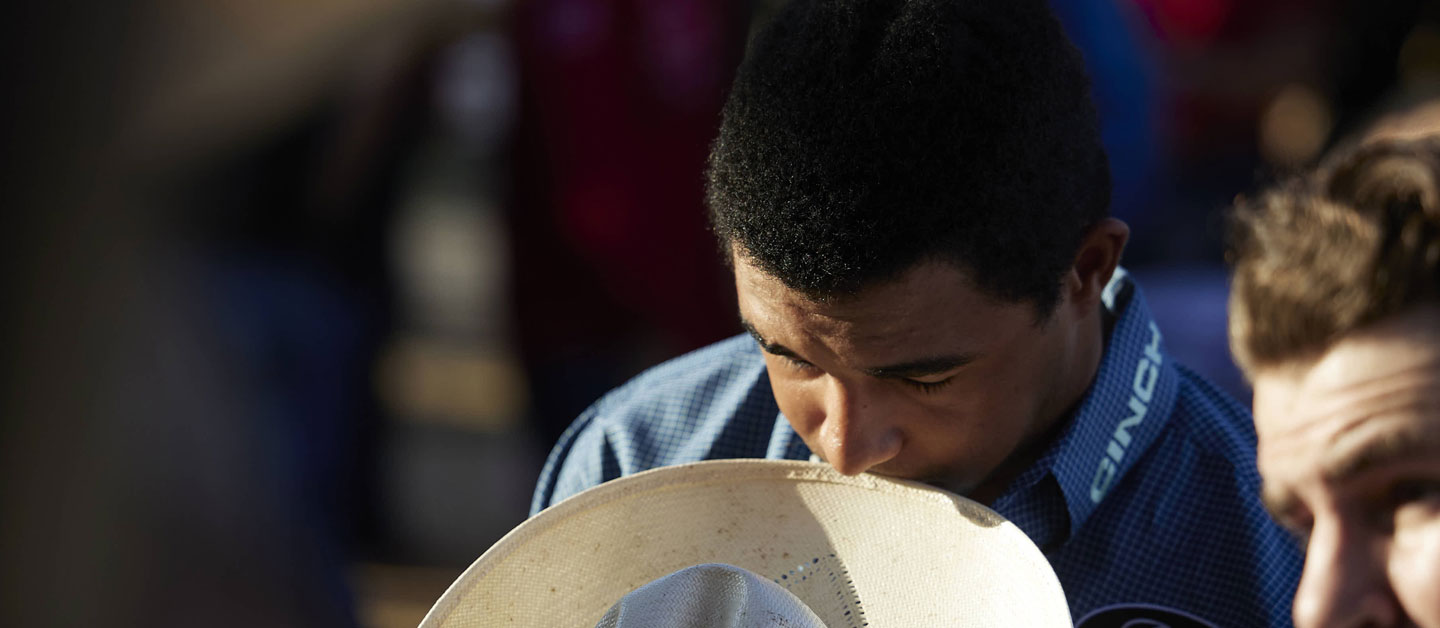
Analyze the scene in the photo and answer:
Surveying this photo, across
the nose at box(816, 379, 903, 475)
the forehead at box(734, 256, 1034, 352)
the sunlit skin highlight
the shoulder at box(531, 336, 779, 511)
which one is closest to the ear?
the sunlit skin highlight

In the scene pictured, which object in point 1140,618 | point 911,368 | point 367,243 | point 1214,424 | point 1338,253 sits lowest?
point 1140,618

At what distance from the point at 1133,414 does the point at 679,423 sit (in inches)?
21.1

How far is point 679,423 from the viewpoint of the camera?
1.60 metres

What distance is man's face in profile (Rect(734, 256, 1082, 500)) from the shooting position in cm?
120

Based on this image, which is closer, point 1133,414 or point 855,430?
point 855,430

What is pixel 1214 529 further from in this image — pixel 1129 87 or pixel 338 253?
pixel 338 253

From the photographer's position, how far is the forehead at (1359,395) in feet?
2.71

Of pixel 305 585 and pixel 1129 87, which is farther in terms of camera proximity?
pixel 1129 87

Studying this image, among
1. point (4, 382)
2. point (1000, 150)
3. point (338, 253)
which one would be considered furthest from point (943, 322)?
point (338, 253)

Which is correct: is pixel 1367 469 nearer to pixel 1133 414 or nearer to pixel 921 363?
pixel 921 363

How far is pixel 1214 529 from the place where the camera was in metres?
1.37

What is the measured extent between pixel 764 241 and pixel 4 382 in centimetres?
111

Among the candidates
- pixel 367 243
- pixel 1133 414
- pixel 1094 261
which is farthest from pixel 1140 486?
pixel 367 243

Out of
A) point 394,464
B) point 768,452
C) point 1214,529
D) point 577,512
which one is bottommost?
point 394,464
